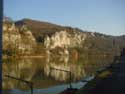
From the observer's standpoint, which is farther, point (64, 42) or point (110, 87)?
point (64, 42)

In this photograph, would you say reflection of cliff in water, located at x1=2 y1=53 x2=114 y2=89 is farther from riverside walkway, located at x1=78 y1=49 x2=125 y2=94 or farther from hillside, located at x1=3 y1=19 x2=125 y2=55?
hillside, located at x1=3 y1=19 x2=125 y2=55

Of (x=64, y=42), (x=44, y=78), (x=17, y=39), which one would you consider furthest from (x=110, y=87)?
(x=64, y=42)

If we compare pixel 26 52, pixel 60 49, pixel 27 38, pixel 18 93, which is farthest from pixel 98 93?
pixel 60 49

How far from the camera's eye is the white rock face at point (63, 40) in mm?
128475

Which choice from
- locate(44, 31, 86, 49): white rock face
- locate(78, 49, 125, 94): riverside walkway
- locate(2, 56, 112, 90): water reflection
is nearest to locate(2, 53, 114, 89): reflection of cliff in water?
locate(2, 56, 112, 90): water reflection

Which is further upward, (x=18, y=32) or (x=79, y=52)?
(x=18, y=32)

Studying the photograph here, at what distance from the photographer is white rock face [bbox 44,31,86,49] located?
422 ft

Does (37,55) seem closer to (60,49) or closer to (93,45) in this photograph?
(60,49)

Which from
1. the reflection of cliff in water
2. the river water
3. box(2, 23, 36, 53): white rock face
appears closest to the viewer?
the river water

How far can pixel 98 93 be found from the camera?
30.2ft

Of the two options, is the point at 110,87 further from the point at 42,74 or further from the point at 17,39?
the point at 17,39

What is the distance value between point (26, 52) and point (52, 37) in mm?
35099

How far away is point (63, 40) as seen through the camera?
474 feet

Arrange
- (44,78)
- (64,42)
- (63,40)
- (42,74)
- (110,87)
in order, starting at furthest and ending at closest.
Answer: (64,42) < (63,40) < (42,74) < (44,78) < (110,87)
